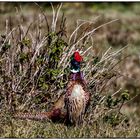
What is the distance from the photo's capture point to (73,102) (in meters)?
7.05

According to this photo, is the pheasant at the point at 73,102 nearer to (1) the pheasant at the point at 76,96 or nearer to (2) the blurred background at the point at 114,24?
(1) the pheasant at the point at 76,96

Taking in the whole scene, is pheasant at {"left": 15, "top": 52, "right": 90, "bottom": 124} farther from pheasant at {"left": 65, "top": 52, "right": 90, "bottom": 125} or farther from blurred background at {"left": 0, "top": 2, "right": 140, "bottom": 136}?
blurred background at {"left": 0, "top": 2, "right": 140, "bottom": 136}

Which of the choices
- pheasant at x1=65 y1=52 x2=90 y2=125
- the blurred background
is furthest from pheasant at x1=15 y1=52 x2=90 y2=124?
the blurred background

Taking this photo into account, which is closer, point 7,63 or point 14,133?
point 14,133

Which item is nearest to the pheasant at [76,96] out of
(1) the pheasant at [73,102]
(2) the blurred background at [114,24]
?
(1) the pheasant at [73,102]

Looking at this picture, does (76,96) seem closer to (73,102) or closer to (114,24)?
(73,102)

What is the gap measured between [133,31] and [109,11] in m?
3.01

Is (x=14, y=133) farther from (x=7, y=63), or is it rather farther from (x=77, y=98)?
(x=7, y=63)

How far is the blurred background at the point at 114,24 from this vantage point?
12828 mm

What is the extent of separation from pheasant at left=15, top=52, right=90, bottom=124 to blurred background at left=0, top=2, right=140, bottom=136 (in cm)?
309

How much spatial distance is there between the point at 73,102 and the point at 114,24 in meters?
11.1

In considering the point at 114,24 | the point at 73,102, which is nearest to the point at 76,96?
the point at 73,102

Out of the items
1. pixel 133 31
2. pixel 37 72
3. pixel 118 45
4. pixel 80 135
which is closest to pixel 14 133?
pixel 80 135

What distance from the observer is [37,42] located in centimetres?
809
